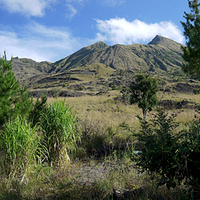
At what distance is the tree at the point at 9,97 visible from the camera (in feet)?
15.6

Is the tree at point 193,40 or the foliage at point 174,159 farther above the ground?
the tree at point 193,40

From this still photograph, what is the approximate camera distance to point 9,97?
515cm

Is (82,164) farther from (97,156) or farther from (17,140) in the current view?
(17,140)

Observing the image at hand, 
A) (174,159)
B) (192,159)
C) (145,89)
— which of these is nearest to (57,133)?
(174,159)

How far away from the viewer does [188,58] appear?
829 cm

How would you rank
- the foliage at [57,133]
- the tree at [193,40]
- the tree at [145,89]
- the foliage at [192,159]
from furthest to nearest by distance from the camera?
the tree at [145,89] → the tree at [193,40] → the foliage at [57,133] → the foliage at [192,159]

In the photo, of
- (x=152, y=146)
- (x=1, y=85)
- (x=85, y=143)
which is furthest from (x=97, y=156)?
(x=1, y=85)

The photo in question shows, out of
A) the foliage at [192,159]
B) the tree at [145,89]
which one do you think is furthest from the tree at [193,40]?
the foliage at [192,159]

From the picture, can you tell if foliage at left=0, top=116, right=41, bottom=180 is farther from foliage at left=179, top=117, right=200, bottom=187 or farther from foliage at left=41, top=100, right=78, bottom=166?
foliage at left=179, top=117, right=200, bottom=187

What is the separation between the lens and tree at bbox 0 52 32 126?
15.6 ft

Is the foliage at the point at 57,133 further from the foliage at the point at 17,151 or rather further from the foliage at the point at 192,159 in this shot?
the foliage at the point at 192,159

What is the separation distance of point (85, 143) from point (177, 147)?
376 cm

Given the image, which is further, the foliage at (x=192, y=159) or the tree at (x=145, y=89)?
the tree at (x=145, y=89)

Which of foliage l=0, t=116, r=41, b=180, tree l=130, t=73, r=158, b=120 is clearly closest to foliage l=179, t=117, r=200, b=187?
foliage l=0, t=116, r=41, b=180
